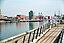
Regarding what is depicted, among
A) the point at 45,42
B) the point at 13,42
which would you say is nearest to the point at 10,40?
the point at 13,42

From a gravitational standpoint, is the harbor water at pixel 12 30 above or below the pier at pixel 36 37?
below

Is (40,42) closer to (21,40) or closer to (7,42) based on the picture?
(21,40)

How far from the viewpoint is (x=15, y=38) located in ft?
17.4

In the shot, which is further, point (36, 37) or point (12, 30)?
point (12, 30)

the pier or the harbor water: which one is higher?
the pier

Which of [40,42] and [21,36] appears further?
[40,42]

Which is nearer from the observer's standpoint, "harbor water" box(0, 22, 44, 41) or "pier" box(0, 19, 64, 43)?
"pier" box(0, 19, 64, 43)

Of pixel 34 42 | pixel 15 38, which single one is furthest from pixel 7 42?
pixel 34 42

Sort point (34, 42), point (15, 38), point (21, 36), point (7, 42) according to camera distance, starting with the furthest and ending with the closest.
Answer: point (34, 42) < point (21, 36) < point (15, 38) < point (7, 42)

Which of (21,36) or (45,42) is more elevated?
(21,36)

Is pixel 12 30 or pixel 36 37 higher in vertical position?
pixel 36 37

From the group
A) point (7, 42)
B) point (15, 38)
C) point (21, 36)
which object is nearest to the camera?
point (7, 42)

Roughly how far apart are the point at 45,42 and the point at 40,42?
20cm

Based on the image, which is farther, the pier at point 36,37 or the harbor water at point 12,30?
the harbor water at point 12,30
